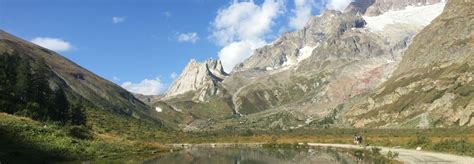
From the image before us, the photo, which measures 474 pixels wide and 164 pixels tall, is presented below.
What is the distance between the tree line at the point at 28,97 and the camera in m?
102

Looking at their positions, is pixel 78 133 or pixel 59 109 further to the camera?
pixel 59 109

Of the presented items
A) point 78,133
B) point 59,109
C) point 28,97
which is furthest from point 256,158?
point 59,109

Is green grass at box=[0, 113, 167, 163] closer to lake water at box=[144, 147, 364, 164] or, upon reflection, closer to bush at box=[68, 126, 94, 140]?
bush at box=[68, 126, 94, 140]

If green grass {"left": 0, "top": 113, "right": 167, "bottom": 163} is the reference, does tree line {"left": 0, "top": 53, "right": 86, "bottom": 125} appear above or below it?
above

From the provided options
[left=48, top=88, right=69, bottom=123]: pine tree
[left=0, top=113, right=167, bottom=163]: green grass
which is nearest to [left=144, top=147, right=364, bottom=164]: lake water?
[left=0, top=113, right=167, bottom=163]: green grass

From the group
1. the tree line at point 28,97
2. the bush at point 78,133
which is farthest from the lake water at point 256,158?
the tree line at point 28,97

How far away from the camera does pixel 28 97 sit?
371 feet

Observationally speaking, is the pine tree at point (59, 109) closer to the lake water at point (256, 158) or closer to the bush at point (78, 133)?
the bush at point (78, 133)

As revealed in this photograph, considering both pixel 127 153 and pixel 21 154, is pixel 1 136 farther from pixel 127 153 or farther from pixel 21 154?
pixel 127 153

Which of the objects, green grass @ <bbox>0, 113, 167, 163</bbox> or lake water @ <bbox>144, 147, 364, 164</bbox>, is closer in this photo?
green grass @ <bbox>0, 113, 167, 163</bbox>

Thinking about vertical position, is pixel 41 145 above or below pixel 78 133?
below

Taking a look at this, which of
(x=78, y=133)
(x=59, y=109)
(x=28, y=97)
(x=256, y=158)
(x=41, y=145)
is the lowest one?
(x=256, y=158)

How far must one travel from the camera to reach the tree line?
102 meters

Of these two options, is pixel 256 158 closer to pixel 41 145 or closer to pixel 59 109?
pixel 41 145
